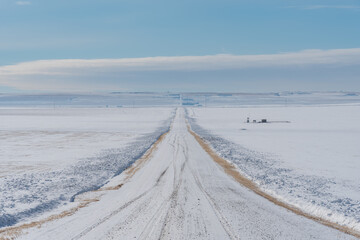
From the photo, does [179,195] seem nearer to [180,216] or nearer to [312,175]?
[180,216]

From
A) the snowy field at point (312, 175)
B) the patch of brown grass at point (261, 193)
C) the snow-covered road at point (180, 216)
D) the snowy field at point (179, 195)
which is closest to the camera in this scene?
the snow-covered road at point (180, 216)

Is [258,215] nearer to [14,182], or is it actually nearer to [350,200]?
[350,200]

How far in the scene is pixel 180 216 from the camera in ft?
32.0

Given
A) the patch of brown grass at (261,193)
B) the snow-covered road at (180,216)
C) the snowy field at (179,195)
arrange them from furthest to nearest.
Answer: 1. the patch of brown grass at (261,193)
2. the snowy field at (179,195)
3. the snow-covered road at (180,216)

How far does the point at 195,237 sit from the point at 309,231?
2528 millimetres

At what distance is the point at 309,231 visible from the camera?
8.78 metres

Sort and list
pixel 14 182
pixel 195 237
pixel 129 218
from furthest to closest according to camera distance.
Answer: pixel 14 182, pixel 129 218, pixel 195 237

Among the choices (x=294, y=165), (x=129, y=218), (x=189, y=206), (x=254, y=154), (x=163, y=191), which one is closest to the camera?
(x=129, y=218)

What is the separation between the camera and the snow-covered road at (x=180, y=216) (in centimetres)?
845

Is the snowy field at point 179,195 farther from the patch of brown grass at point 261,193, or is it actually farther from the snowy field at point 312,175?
the patch of brown grass at point 261,193

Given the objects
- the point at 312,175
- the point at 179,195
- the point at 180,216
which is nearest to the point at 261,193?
the point at 179,195

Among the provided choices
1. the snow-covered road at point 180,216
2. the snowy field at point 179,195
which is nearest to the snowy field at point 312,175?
the snowy field at point 179,195

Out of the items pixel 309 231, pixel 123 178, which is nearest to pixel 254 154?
pixel 123 178

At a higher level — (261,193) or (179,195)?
(179,195)
